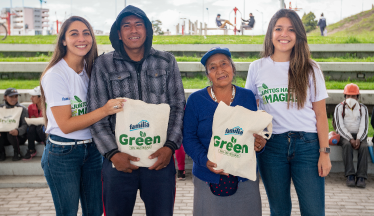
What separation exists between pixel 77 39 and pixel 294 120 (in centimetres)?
165

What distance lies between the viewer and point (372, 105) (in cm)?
661

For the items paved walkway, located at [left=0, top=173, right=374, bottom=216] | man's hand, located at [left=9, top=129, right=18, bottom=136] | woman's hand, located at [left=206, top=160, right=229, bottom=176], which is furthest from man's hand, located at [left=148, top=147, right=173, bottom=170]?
man's hand, located at [left=9, top=129, right=18, bottom=136]

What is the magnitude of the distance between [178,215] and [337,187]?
8.06 feet

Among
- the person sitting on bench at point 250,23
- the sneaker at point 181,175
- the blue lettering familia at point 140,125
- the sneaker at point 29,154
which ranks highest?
the person sitting on bench at point 250,23

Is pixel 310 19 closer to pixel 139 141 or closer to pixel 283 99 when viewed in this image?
pixel 283 99

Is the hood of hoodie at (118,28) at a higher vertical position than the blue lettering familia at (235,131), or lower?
higher

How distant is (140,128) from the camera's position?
1.97 metres

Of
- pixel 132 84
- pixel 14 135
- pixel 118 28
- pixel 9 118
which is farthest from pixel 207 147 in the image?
pixel 9 118

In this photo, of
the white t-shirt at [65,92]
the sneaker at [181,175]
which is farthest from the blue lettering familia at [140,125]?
the sneaker at [181,175]

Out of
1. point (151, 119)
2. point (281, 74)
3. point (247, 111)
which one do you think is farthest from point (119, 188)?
point (281, 74)

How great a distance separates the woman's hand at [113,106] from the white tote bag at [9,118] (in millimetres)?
3947

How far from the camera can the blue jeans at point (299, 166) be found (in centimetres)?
211

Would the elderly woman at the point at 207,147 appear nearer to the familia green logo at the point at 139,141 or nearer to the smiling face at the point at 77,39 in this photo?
the familia green logo at the point at 139,141

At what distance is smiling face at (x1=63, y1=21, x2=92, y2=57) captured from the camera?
2.15 metres
